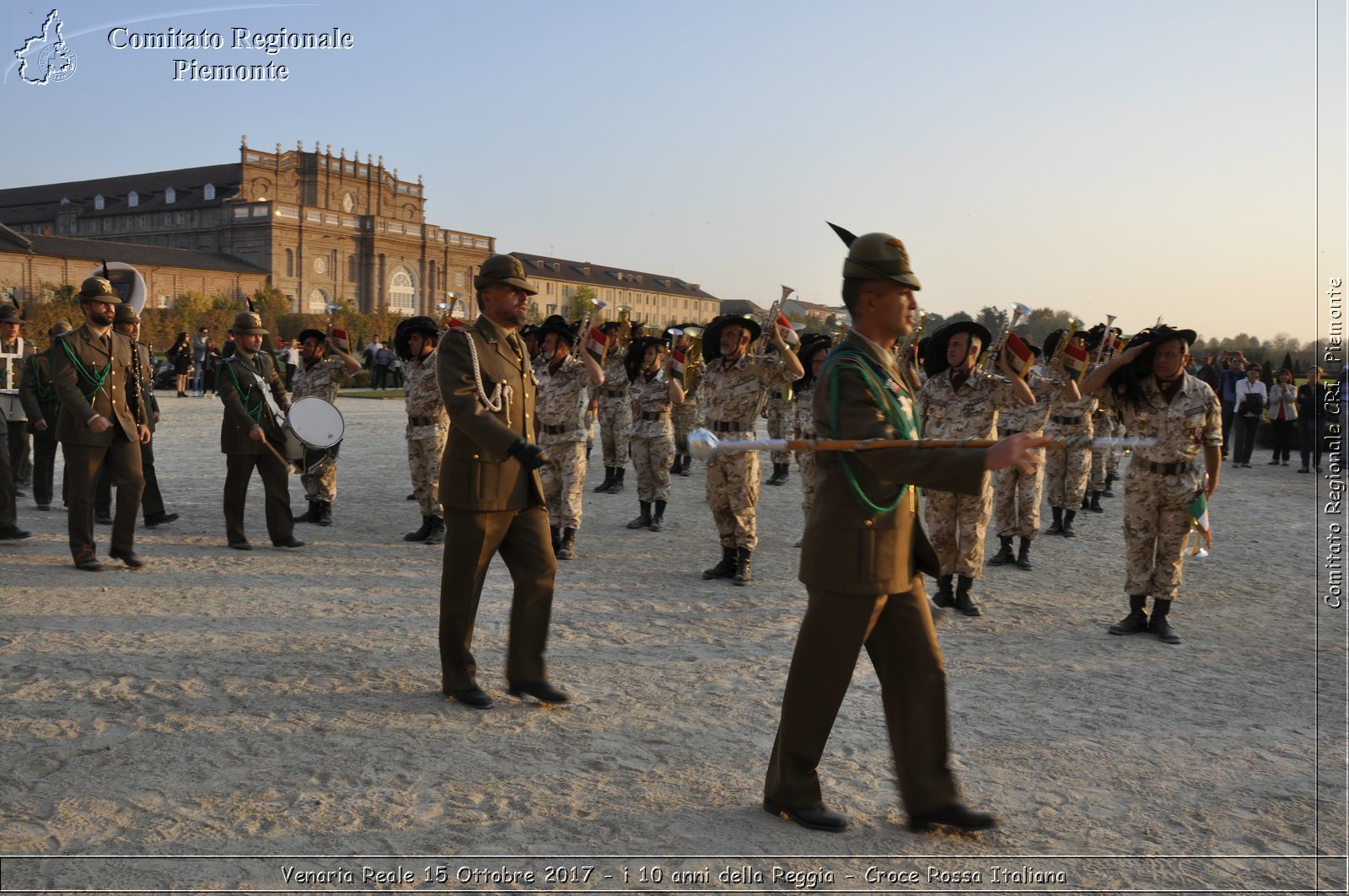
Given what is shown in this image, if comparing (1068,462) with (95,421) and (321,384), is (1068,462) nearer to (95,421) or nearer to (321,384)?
(321,384)

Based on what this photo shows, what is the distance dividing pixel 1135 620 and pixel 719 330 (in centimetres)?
405

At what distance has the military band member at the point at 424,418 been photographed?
393 inches

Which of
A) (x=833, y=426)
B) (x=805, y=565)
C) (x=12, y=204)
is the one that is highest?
(x=12, y=204)

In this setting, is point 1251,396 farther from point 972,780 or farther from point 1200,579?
point 972,780

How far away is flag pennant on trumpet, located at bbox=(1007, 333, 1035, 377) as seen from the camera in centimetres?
775

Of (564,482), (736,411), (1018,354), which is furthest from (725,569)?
(1018,354)

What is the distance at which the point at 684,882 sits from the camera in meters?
3.46

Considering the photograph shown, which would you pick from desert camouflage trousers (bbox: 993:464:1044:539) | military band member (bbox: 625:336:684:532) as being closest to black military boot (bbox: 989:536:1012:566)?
desert camouflage trousers (bbox: 993:464:1044:539)

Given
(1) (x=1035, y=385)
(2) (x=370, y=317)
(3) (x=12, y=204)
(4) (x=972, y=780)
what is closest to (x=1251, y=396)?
(1) (x=1035, y=385)

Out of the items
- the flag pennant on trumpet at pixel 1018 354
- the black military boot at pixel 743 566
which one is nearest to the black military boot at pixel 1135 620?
the flag pennant on trumpet at pixel 1018 354

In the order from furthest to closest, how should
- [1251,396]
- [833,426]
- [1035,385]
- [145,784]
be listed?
[1251,396] → [1035,385] → [145,784] → [833,426]

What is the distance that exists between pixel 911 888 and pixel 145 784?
2925 millimetres

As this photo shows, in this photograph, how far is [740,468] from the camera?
337 inches

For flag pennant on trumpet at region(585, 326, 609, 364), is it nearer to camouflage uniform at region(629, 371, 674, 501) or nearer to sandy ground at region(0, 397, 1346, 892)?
camouflage uniform at region(629, 371, 674, 501)
